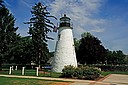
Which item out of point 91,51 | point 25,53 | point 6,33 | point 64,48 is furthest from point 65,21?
point 25,53

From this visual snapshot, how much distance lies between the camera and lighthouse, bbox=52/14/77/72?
2861cm

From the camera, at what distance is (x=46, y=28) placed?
48875mm

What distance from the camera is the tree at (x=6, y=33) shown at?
3441 centimetres

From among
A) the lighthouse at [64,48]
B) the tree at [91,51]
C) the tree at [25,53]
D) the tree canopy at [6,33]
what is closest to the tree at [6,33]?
the tree canopy at [6,33]

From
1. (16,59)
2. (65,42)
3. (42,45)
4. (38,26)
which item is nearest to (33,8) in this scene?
(38,26)

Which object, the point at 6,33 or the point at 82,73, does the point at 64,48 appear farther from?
the point at 6,33

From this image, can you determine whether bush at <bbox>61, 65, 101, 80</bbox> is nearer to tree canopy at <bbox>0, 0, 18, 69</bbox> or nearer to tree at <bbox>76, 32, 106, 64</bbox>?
tree canopy at <bbox>0, 0, 18, 69</bbox>

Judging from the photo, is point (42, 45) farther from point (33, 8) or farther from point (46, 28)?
point (33, 8)

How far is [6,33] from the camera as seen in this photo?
3516cm

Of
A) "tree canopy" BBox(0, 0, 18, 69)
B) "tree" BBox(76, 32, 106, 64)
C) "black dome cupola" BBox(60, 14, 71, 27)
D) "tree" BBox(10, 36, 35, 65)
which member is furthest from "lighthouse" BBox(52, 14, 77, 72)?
"tree" BBox(76, 32, 106, 64)

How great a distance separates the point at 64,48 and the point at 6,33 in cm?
1193

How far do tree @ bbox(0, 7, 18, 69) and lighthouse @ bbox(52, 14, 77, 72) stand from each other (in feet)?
32.4

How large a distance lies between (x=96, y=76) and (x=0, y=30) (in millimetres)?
20341

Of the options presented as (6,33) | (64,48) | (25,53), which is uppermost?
(6,33)
